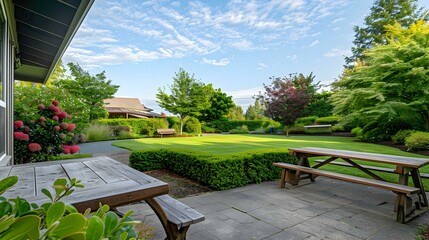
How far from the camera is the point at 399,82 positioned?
9.54m

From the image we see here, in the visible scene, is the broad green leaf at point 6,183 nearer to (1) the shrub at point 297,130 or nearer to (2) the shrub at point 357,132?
(2) the shrub at point 357,132

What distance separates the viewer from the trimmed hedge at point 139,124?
50.5ft

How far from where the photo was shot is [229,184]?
13.9ft

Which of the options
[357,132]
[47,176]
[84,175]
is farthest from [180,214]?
[357,132]

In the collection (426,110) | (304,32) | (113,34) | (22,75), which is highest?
(304,32)

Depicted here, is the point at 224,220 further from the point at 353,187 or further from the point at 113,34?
the point at 113,34

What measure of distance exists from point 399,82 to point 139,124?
49.0ft

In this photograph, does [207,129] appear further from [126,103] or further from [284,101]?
[126,103]

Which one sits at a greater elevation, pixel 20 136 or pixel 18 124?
pixel 18 124

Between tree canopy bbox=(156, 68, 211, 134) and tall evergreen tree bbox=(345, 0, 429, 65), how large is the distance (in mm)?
15113

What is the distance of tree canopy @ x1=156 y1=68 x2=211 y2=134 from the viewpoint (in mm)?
17234

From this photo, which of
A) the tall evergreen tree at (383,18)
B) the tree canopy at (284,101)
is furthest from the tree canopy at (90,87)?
the tall evergreen tree at (383,18)

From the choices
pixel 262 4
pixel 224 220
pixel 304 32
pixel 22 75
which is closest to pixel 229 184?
pixel 224 220

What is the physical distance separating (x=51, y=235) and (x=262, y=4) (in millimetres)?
10969
